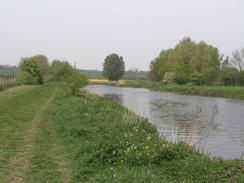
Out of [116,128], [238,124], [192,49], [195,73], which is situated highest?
[192,49]

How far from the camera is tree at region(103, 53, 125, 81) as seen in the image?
9219cm

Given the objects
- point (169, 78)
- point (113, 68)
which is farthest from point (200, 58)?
point (113, 68)

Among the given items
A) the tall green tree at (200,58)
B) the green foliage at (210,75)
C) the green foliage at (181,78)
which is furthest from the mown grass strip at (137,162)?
the tall green tree at (200,58)

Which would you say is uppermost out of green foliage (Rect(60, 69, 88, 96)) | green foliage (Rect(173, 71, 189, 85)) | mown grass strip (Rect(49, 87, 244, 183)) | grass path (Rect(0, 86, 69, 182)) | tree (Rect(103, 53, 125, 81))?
tree (Rect(103, 53, 125, 81))

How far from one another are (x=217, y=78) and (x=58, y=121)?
47.6 m

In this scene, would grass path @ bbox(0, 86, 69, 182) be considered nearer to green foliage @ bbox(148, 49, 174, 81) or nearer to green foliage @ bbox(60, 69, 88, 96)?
green foliage @ bbox(60, 69, 88, 96)

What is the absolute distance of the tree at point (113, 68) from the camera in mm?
92188

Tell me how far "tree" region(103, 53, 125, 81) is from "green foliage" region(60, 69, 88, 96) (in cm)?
7109

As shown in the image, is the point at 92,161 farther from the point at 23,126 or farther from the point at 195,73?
the point at 195,73

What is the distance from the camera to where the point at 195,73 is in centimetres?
5491

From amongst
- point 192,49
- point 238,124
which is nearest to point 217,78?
point 192,49

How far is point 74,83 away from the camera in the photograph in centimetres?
1948

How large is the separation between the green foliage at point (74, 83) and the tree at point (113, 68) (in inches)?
2799

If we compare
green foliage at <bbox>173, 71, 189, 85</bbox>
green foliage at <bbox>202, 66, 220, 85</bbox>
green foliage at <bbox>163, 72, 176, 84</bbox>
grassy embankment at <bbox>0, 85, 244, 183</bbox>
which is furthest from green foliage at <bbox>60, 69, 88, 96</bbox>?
green foliage at <bbox>163, 72, 176, 84</bbox>
